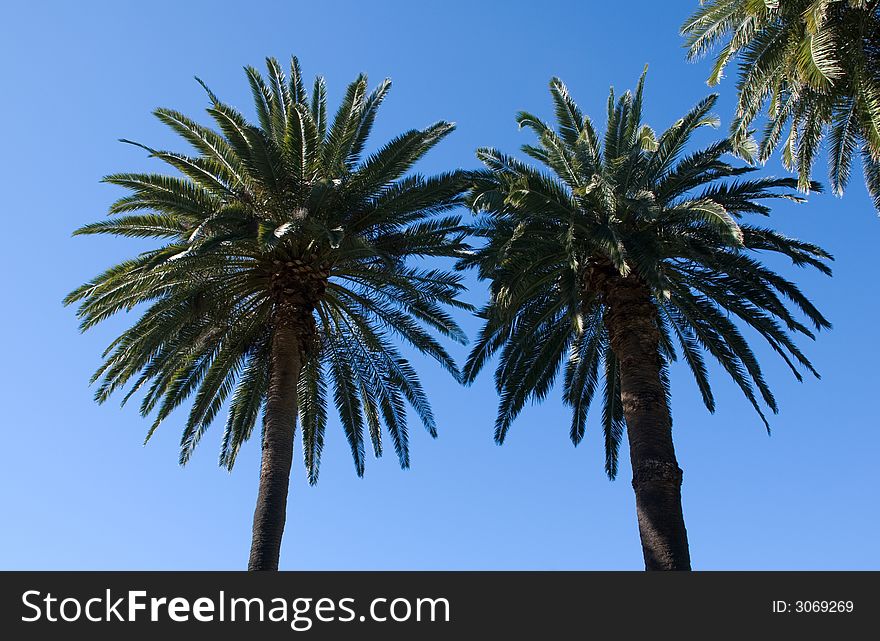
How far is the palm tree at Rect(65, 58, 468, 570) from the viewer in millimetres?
16359

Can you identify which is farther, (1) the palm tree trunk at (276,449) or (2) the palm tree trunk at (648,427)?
(1) the palm tree trunk at (276,449)

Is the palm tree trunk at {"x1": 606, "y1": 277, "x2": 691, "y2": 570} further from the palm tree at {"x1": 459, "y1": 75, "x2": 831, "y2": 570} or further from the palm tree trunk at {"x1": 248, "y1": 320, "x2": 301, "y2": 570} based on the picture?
the palm tree trunk at {"x1": 248, "y1": 320, "x2": 301, "y2": 570}

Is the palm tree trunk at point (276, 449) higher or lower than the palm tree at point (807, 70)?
lower

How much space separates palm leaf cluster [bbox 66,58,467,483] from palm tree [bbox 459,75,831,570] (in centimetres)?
147

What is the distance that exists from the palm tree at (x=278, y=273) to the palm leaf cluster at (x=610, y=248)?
1.44 metres

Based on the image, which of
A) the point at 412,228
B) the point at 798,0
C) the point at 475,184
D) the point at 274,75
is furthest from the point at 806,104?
the point at 274,75

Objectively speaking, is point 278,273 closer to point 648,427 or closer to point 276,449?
point 276,449

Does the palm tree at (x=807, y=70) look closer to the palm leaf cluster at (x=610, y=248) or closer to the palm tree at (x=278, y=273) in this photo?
the palm leaf cluster at (x=610, y=248)

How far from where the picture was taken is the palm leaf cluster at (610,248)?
1619cm

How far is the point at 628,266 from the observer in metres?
16.3

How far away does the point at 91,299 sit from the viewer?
56.7 ft

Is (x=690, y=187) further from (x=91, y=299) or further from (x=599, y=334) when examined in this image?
(x=91, y=299)

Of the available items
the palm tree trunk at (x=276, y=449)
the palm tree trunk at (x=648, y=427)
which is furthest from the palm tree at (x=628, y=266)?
the palm tree trunk at (x=276, y=449)
